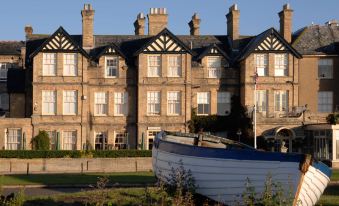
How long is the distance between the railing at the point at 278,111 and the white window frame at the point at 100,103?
11115mm

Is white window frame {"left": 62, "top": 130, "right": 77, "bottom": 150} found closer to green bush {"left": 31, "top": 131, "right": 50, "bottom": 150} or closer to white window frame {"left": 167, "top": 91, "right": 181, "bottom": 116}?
green bush {"left": 31, "top": 131, "right": 50, "bottom": 150}

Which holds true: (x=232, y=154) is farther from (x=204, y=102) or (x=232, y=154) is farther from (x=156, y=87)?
(x=204, y=102)

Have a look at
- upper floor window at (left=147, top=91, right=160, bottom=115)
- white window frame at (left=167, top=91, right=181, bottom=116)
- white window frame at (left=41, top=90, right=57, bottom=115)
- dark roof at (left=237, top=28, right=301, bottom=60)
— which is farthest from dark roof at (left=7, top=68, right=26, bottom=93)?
dark roof at (left=237, top=28, right=301, bottom=60)

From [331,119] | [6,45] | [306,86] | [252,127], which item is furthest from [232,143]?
[6,45]

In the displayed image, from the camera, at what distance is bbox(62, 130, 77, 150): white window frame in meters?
51.4

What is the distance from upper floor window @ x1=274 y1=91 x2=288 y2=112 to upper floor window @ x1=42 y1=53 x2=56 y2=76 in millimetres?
17371

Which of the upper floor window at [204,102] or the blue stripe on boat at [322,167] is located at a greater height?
the upper floor window at [204,102]

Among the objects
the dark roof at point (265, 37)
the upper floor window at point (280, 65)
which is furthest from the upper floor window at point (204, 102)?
the upper floor window at point (280, 65)

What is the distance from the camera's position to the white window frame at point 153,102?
2058 inches

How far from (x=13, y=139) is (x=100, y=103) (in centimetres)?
718

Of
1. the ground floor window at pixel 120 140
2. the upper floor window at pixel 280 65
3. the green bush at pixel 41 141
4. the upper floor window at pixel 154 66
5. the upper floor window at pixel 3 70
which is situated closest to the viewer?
the green bush at pixel 41 141

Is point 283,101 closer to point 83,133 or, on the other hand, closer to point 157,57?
point 157,57

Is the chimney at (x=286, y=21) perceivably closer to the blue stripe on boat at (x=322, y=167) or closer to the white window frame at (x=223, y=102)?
the white window frame at (x=223, y=102)

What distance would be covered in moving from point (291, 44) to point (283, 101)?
5426 mm
